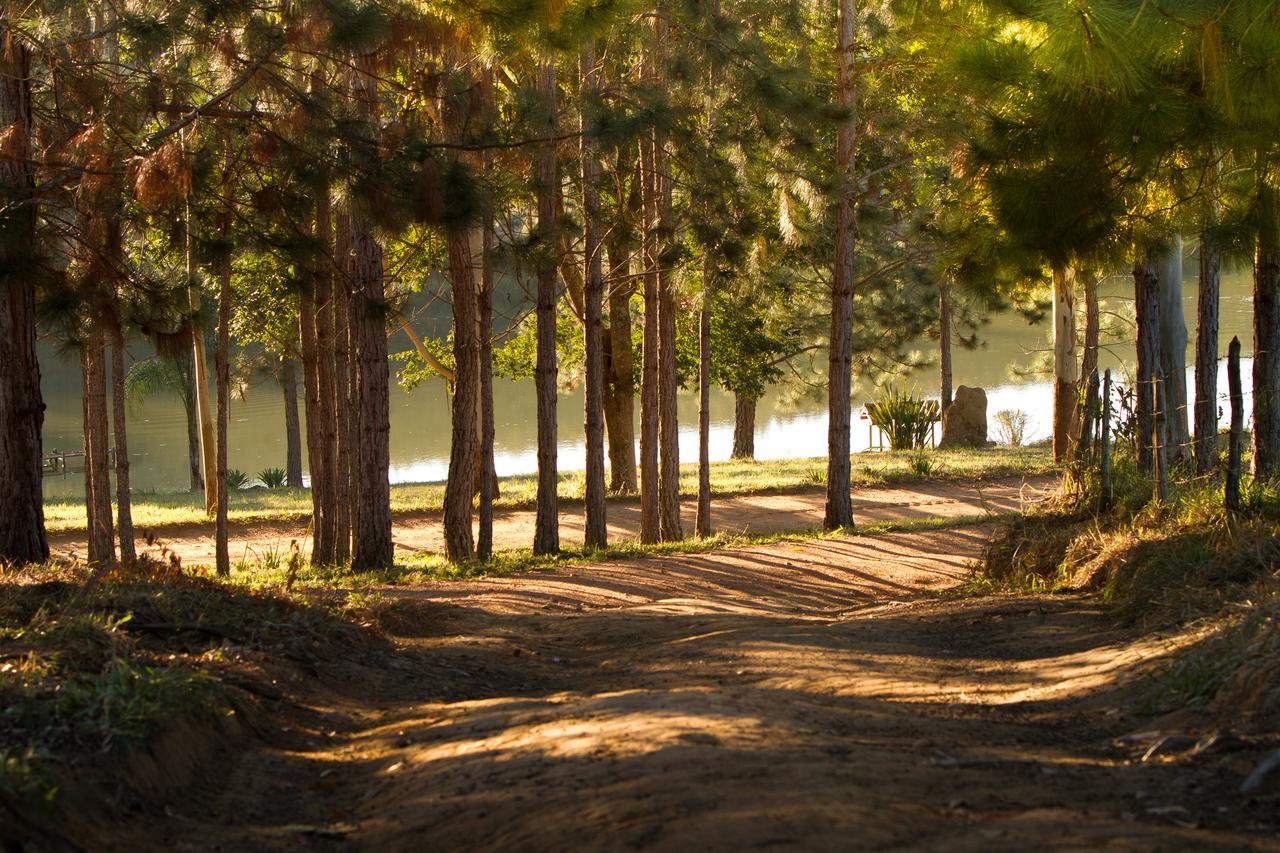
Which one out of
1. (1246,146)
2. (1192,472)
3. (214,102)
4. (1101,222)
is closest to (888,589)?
(1192,472)

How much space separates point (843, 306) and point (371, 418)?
239 inches

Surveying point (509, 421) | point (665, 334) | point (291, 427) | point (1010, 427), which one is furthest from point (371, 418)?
point (509, 421)

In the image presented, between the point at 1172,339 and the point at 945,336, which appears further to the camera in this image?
the point at 945,336

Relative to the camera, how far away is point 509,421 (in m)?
48.2

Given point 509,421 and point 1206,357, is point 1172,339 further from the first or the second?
point 509,421

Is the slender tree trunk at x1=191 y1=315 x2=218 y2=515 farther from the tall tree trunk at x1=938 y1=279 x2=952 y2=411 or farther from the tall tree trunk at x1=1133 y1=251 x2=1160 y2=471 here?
the tall tree trunk at x1=938 y1=279 x2=952 y2=411

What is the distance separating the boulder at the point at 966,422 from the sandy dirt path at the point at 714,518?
675 cm

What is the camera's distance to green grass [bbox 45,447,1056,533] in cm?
1952

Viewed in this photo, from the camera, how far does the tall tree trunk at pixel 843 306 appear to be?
14.9 metres

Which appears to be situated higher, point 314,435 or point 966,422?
point 314,435

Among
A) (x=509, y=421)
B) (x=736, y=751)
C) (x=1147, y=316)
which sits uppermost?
(x=1147, y=316)

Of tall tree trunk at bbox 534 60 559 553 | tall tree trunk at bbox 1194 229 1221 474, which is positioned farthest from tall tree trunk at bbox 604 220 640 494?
tall tree trunk at bbox 1194 229 1221 474

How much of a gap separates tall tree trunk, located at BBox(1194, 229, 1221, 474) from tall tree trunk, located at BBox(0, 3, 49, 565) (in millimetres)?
9783

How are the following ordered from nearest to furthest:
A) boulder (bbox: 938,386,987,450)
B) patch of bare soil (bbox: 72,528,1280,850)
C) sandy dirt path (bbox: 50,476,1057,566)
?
patch of bare soil (bbox: 72,528,1280,850), sandy dirt path (bbox: 50,476,1057,566), boulder (bbox: 938,386,987,450)
